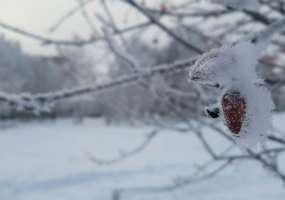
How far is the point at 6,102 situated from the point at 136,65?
0.35 metres

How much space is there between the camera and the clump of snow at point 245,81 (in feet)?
1.35

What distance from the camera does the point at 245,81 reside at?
0.41m

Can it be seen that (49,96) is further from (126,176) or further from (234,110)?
(126,176)

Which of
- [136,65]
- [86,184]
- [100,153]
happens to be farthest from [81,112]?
[136,65]

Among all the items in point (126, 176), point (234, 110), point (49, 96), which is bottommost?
point (234, 110)

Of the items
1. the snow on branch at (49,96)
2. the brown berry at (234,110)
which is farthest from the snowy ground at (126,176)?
the brown berry at (234,110)

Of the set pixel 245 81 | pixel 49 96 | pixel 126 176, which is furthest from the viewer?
pixel 126 176

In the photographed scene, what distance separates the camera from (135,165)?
13.1m

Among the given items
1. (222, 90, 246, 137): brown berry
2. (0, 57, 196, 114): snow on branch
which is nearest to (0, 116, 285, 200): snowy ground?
(0, 57, 196, 114): snow on branch

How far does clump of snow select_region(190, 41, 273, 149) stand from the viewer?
0.41 meters

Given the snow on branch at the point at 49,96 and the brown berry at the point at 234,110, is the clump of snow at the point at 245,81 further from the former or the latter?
the snow on branch at the point at 49,96

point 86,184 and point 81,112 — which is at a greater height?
point 81,112

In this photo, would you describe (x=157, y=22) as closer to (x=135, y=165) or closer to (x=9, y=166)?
(x=135, y=165)

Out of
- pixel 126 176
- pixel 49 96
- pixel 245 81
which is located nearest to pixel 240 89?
pixel 245 81
